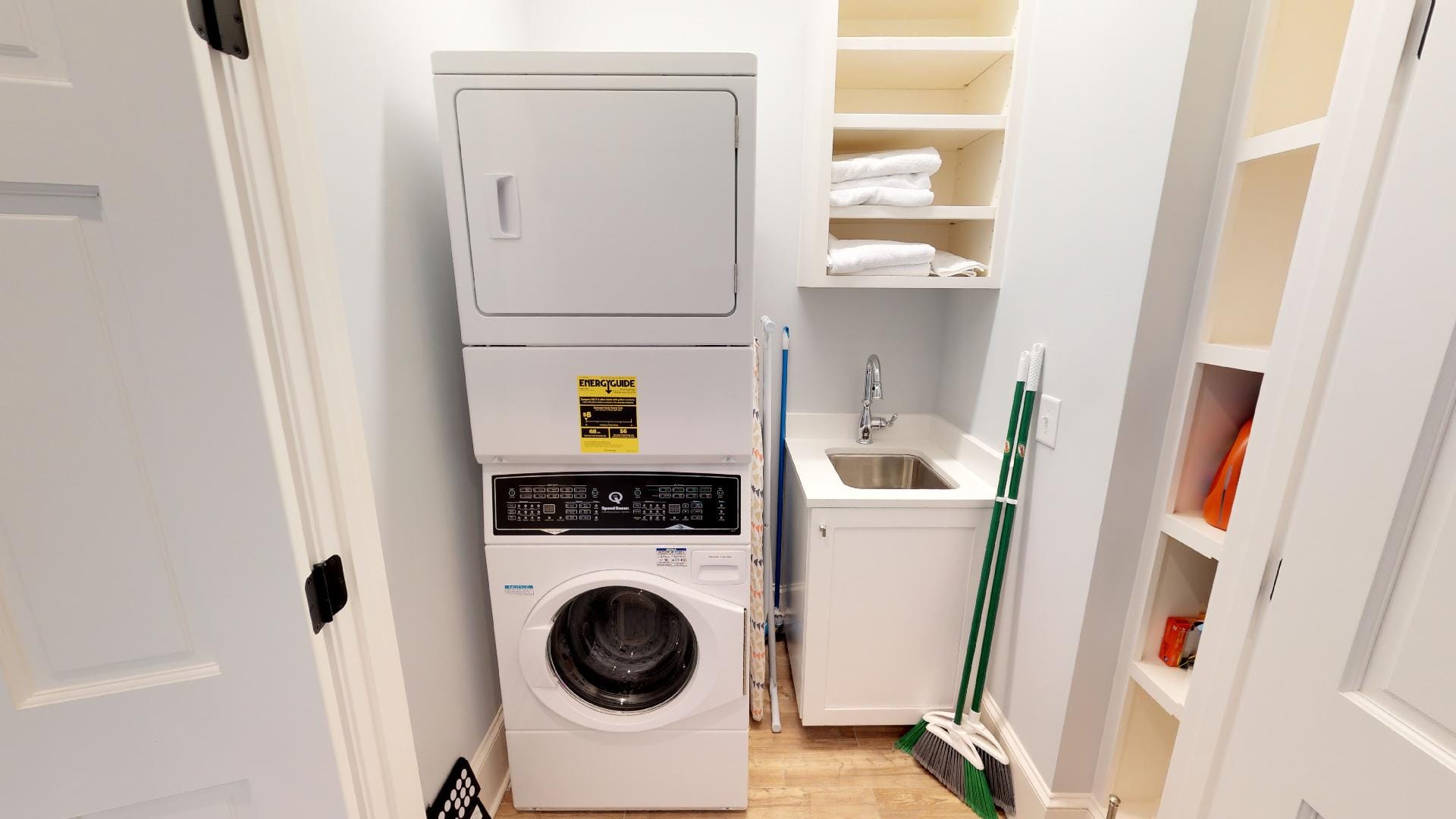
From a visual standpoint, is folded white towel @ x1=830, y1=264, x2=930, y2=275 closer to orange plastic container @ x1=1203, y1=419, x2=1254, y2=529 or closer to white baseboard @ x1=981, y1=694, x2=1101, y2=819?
orange plastic container @ x1=1203, y1=419, x2=1254, y2=529

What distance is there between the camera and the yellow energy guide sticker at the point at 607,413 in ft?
4.17

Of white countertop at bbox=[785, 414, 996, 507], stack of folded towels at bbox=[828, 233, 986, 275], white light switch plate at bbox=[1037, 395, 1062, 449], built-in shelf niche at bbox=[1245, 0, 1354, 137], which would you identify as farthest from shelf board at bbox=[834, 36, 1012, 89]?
white countertop at bbox=[785, 414, 996, 507]

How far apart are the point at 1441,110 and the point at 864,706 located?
1.77 metres

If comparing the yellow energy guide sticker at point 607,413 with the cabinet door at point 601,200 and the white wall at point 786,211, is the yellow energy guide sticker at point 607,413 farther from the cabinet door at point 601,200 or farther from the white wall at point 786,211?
the white wall at point 786,211

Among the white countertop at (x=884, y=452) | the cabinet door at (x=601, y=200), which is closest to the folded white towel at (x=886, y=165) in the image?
the cabinet door at (x=601, y=200)

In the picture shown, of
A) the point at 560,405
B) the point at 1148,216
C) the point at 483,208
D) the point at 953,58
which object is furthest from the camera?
the point at 953,58

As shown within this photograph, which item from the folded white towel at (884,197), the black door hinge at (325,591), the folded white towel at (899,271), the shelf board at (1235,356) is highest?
the folded white towel at (884,197)

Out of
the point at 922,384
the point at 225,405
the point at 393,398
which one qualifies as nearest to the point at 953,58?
the point at 922,384

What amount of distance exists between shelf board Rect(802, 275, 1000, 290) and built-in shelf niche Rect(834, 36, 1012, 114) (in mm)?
514

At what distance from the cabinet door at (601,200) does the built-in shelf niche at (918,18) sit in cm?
100

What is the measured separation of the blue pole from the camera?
6.64 ft

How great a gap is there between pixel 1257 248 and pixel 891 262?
2.87ft

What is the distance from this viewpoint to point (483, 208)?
1.17 metres

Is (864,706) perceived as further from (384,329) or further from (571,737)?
(384,329)
